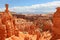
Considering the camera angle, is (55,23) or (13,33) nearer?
(55,23)

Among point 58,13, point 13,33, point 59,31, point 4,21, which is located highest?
point 58,13

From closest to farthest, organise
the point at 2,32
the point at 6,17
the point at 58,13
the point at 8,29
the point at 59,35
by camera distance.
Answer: the point at 59,35 → the point at 58,13 → the point at 2,32 → the point at 8,29 → the point at 6,17

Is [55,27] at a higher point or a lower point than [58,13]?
lower

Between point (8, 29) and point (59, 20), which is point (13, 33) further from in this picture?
point (59, 20)

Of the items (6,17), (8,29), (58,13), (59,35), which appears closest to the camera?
(59,35)

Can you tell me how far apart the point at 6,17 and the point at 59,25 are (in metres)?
16.4

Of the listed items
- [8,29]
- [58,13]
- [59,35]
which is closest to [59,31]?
[59,35]

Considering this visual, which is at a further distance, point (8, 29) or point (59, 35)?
point (8, 29)

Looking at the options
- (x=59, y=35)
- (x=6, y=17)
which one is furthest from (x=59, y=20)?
(x=6, y=17)

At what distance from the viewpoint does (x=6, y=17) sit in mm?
30125

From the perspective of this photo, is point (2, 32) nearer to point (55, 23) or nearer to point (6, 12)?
point (6, 12)

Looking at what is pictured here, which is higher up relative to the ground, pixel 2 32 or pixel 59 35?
pixel 59 35

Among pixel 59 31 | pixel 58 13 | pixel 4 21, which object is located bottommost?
pixel 4 21

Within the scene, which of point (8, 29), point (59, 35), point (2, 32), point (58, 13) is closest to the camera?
point (59, 35)
